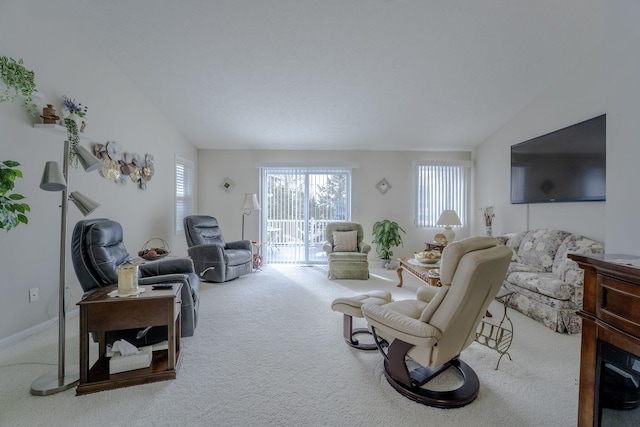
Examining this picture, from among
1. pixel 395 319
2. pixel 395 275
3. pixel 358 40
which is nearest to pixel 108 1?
pixel 358 40

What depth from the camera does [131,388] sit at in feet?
6.16

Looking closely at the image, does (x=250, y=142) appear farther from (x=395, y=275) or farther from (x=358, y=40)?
(x=395, y=275)

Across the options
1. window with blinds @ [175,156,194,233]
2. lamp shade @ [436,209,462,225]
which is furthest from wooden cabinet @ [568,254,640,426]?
window with blinds @ [175,156,194,233]

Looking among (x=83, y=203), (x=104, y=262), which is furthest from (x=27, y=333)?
(x=83, y=203)

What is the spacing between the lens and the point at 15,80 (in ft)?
7.50

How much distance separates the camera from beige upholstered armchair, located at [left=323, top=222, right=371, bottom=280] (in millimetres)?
4738

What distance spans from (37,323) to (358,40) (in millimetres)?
4351

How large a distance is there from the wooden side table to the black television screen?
4604 millimetres

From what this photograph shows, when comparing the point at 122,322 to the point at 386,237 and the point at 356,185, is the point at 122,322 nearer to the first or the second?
the point at 386,237

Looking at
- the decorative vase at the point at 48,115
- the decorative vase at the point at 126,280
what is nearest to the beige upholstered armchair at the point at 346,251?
the decorative vase at the point at 126,280

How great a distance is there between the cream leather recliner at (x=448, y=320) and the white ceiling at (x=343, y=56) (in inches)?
102

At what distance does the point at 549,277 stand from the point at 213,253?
14.2 ft

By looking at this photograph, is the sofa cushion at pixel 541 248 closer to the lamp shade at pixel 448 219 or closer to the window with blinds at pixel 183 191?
the lamp shade at pixel 448 219

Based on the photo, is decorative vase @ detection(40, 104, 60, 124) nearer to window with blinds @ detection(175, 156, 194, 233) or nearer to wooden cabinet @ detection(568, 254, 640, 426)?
window with blinds @ detection(175, 156, 194, 233)
